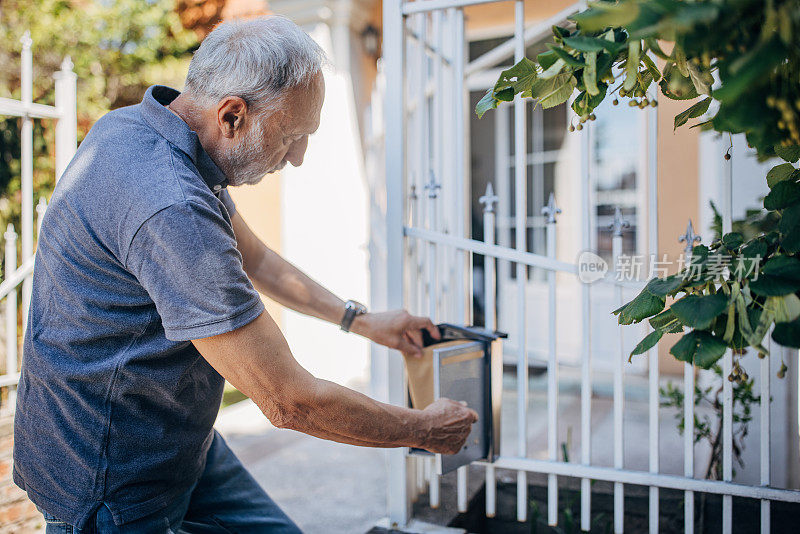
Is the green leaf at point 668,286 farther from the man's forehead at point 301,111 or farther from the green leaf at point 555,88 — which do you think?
the man's forehead at point 301,111

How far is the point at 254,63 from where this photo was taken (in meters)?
1.39

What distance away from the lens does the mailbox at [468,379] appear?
1.94 metres

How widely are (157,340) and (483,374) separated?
106cm

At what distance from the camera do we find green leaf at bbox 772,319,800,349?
0.96m

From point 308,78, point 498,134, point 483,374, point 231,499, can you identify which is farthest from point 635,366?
point 308,78

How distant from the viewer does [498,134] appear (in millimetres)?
6016

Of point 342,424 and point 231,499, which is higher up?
point 342,424

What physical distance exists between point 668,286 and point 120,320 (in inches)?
46.0

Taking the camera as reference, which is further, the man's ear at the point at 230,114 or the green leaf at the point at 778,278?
the man's ear at the point at 230,114

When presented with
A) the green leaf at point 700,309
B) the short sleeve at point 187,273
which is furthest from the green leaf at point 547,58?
the short sleeve at point 187,273

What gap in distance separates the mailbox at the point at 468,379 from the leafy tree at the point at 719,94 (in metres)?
0.71

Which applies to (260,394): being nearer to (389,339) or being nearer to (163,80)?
(389,339)

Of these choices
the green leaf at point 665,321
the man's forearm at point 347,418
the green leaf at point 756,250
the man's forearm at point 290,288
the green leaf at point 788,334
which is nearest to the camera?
the green leaf at point 788,334

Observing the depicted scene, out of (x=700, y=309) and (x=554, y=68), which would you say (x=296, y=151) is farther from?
(x=700, y=309)
